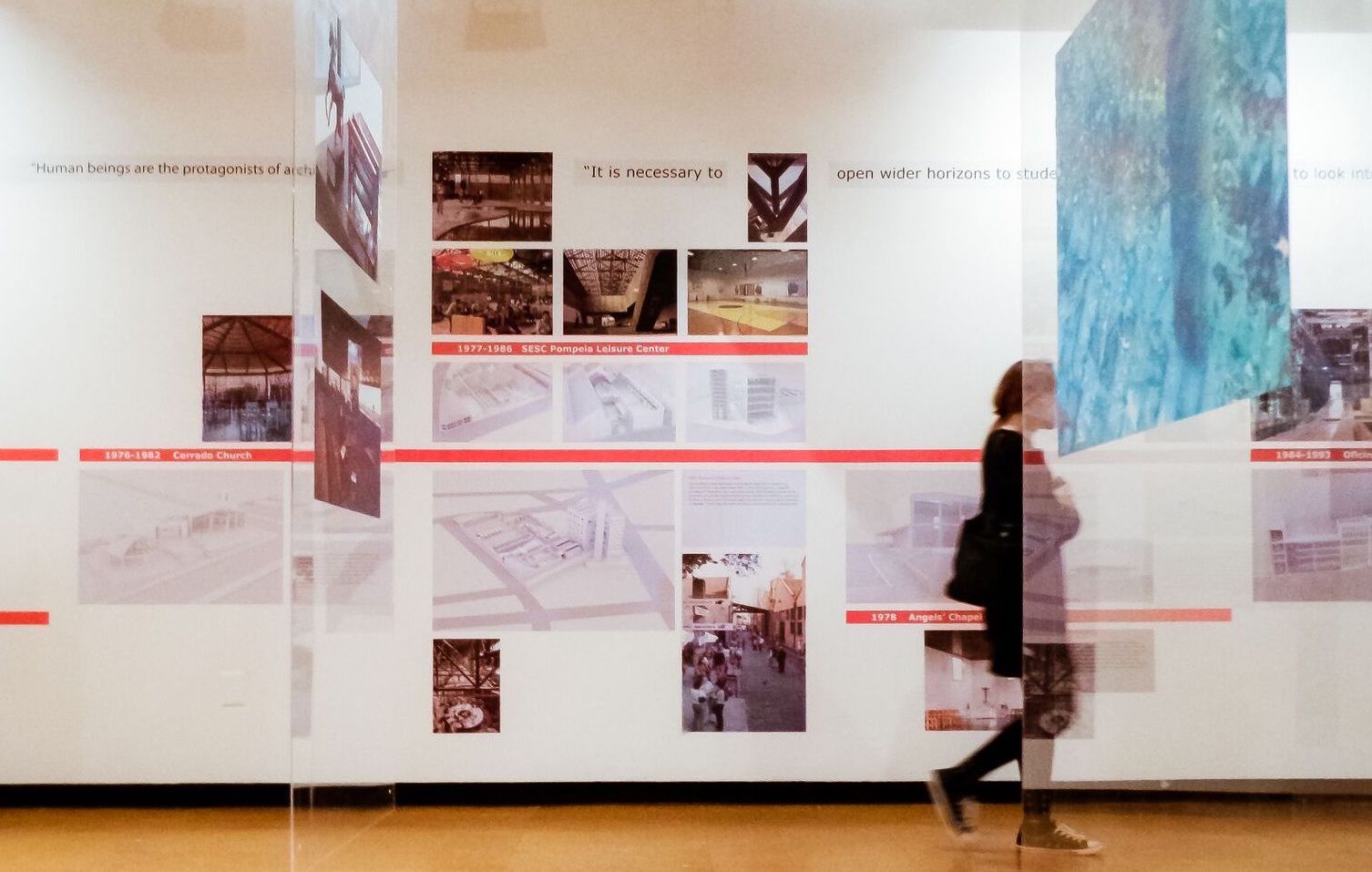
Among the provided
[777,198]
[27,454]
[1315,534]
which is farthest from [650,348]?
[1315,534]

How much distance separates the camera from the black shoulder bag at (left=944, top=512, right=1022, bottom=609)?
3.47m

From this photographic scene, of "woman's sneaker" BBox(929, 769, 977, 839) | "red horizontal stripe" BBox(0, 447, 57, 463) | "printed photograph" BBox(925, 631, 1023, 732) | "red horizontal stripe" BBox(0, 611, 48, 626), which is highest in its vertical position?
"red horizontal stripe" BBox(0, 447, 57, 463)

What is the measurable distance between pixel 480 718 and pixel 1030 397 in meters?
2.51

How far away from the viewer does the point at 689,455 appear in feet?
14.3

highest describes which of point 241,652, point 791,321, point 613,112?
point 613,112

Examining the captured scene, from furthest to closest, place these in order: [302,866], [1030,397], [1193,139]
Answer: [1030,397] < [302,866] < [1193,139]

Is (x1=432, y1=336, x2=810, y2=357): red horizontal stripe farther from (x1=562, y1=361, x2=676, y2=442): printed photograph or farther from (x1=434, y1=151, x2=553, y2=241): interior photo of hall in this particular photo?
(x1=434, y1=151, x2=553, y2=241): interior photo of hall

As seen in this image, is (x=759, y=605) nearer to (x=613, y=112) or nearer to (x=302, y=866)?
(x=613, y=112)

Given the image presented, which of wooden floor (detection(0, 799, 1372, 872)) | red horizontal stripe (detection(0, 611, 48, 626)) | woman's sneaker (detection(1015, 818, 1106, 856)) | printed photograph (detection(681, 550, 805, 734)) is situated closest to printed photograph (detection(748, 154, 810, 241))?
printed photograph (detection(681, 550, 805, 734))

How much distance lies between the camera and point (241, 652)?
4.34 m

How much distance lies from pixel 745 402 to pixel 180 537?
7.09 ft

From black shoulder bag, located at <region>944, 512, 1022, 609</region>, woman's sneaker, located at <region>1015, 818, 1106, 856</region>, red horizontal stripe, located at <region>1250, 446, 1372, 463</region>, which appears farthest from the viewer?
black shoulder bag, located at <region>944, 512, 1022, 609</region>

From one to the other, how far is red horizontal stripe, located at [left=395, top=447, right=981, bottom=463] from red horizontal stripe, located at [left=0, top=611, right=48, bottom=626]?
1.43 m

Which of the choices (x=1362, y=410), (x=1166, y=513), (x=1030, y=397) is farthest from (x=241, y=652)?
(x=1362, y=410)
